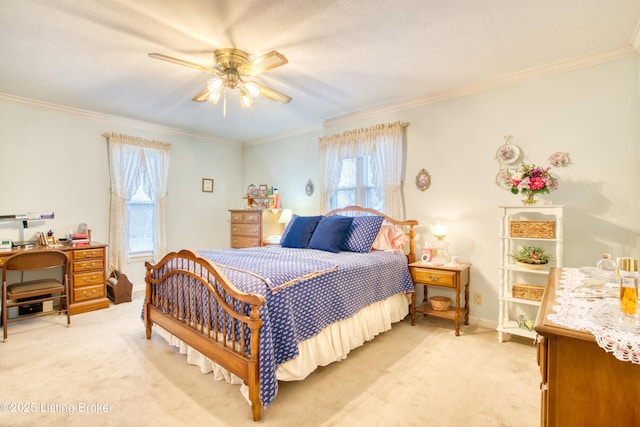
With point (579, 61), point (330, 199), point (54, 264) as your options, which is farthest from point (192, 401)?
point (579, 61)

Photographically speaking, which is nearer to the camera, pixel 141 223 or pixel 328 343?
pixel 328 343

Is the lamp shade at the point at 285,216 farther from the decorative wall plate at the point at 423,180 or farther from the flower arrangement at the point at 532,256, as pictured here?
the flower arrangement at the point at 532,256

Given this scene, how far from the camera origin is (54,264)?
3.28 metres

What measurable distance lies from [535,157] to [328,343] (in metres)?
2.62

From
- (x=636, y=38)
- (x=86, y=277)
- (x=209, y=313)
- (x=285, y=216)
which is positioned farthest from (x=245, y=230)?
(x=636, y=38)

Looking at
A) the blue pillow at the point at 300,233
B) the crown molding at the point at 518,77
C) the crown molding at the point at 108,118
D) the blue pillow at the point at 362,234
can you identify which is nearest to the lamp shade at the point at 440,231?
the blue pillow at the point at 362,234

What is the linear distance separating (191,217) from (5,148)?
240 centimetres

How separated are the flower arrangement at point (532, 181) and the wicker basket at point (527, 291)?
30.2 inches

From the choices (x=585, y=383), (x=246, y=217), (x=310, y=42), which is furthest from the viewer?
(x=246, y=217)

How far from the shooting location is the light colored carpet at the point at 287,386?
1839 mm

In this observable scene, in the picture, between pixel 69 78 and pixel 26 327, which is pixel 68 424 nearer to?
pixel 26 327

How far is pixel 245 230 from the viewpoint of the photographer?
16.7 ft

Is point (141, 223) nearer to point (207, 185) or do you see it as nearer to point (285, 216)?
point (207, 185)

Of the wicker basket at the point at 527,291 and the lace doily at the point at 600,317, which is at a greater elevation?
the lace doily at the point at 600,317
